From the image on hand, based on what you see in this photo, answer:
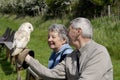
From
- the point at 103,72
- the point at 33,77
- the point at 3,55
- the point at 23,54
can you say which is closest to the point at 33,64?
the point at 23,54

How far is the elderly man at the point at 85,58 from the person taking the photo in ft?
10.8

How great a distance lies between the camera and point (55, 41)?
439 cm

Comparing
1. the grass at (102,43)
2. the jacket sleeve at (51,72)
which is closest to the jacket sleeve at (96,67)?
the jacket sleeve at (51,72)

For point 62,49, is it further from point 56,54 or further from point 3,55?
point 3,55

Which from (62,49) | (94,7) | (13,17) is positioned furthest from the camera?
(13,17)

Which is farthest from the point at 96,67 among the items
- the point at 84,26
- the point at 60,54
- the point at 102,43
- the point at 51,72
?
the point at 102,43

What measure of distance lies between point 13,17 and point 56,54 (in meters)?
26.7

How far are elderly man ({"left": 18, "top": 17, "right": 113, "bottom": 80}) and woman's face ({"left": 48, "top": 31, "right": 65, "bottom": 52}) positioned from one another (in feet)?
2.61

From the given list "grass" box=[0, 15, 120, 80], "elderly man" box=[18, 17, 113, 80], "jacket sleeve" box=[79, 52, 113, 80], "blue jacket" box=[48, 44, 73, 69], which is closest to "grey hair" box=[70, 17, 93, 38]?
"elderly man" box=[18, 17, 113, 80]

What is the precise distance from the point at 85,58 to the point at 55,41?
1.07 m

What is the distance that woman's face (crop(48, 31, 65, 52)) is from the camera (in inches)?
172

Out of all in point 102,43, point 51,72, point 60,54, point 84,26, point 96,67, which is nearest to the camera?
point 96,67

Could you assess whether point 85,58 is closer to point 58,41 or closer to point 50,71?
point 50,71

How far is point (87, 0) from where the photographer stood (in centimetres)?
2047
